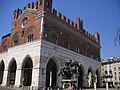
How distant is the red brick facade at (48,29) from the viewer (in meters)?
22.1

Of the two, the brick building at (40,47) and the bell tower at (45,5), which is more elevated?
the bell tower at (45,5)

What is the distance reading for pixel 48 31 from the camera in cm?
2188

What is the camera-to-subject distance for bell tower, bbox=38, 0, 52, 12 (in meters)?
22.0

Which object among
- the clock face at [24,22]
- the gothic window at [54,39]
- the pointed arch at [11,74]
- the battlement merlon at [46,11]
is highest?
the battlement merlon at [46,11]

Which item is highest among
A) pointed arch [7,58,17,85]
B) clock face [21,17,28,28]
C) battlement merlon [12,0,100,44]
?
battlement merlon [12,0,100,44]

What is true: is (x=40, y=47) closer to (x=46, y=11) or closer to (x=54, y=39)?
(x=54, y=39)

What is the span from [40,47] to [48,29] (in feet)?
11.3

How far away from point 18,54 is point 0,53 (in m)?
7.80

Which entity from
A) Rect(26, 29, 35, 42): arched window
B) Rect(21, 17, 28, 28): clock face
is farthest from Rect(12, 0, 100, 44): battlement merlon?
Rect(26, 29, 35, 42): arched window

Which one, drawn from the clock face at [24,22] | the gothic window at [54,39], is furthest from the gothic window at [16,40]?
the gothic window at [54,39]

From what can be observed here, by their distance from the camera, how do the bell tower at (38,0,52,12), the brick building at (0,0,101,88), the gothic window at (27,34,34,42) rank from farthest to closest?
the gothic window at (27,34,34,42) → the bell tower at (38,0,52,12) → the brick building at (0,0,101,88)

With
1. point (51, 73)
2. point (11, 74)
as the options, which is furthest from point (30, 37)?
point (11, 74)

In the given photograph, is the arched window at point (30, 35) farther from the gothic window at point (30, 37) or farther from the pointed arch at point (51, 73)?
the pointed arch at point (51, 73)

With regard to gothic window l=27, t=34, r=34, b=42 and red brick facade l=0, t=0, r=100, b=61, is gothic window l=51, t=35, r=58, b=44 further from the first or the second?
gothic window l=27, t=34, r=34, b=42
